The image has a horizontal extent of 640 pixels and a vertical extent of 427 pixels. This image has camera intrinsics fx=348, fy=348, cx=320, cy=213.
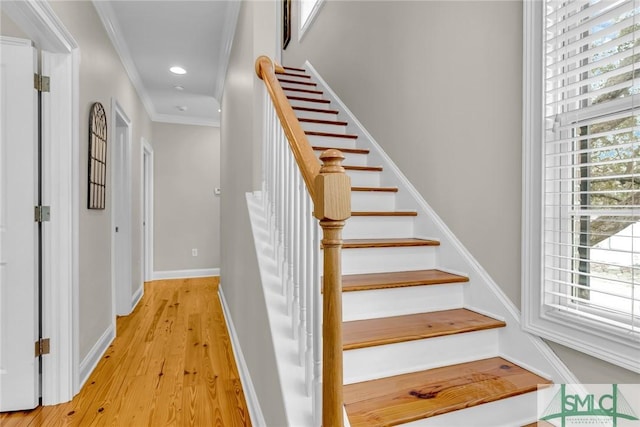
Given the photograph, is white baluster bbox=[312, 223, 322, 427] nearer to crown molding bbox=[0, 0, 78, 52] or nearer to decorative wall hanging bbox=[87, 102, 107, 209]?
crown molding bbox=[0, 0, 78, 52]

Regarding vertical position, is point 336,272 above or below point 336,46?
below

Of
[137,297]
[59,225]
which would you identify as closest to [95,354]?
[59,225]

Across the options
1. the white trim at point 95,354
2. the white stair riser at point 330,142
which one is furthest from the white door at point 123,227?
the white stair riser at point 330,142

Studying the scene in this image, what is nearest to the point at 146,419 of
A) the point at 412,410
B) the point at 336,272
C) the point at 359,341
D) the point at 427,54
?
the point at 359,341

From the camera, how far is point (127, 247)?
3.80m

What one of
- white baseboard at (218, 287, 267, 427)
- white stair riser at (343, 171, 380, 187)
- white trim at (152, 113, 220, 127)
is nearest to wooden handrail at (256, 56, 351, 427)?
white baseboard at (218, 287, 267, 427)

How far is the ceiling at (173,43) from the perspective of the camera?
111 inches

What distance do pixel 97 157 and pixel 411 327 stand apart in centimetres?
252

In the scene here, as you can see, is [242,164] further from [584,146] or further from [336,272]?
[584,146]

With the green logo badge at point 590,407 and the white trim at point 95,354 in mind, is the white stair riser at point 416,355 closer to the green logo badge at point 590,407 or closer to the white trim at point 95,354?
the green logo badge at point 590,407

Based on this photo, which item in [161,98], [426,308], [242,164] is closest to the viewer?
[426,308]

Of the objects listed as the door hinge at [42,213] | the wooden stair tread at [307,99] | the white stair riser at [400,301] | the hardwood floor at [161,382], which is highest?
the wooden stair tread at [307,99]

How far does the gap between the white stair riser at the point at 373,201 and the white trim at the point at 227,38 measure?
1.85 metres

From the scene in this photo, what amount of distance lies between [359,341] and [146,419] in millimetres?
1373
